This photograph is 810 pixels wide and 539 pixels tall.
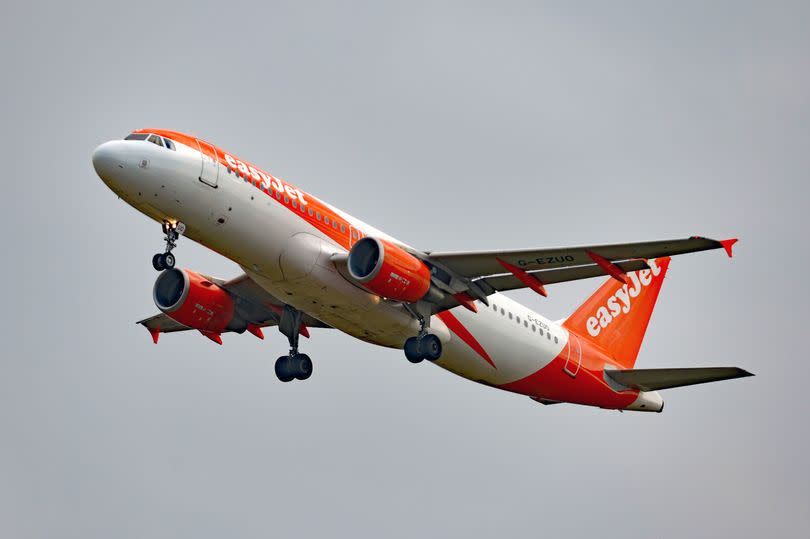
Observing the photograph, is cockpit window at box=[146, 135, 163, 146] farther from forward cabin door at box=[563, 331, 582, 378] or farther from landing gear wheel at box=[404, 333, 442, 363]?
forward cabin door at box=[563, 331, 582, 378]

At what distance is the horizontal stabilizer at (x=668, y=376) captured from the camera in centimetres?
4103

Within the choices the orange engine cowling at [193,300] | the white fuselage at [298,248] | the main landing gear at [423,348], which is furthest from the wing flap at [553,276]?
the orange engine cowling at [193,300]

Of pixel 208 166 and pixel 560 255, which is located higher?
pixel 560 255

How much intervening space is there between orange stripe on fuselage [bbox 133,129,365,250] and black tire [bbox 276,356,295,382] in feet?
19.9

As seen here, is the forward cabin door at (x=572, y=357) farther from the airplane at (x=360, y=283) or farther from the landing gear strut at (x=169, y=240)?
the landing gear strut at (x=169, y=240)

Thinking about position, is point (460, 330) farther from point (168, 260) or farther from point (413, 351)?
point (168, 260)

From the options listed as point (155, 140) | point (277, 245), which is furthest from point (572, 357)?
point (155, 140)

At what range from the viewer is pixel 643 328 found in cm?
5019

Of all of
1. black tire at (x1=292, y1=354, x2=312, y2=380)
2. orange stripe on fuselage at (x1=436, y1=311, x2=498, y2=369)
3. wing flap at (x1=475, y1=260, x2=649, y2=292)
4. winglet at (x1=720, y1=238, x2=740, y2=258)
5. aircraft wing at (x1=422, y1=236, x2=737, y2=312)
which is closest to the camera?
winglet at (x1=720, y1=238, x2=740, y2=258)

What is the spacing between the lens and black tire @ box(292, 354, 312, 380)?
43.6 meters

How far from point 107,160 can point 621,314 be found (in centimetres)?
2248

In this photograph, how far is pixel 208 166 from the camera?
1448 inches

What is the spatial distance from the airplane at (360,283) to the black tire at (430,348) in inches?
1.2

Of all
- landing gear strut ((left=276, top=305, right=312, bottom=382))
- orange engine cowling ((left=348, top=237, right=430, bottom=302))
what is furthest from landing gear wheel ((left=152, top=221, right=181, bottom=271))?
landing gear strut ((left=276, top=305, right=312, bottom=382))
